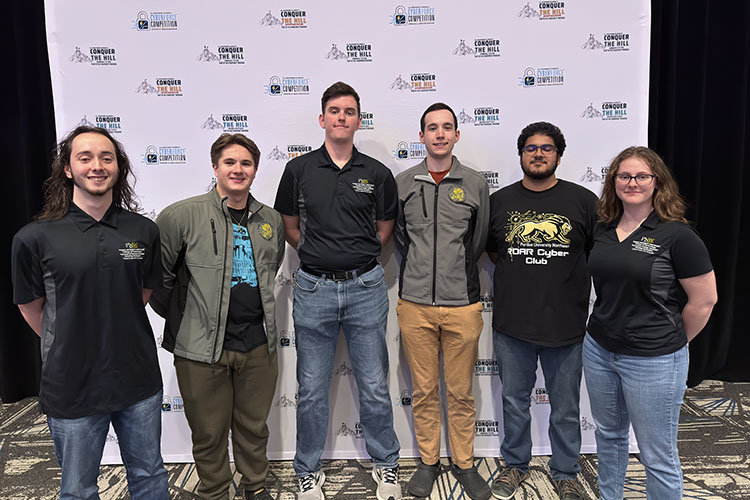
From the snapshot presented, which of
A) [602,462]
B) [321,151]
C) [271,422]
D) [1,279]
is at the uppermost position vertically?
[321,151]

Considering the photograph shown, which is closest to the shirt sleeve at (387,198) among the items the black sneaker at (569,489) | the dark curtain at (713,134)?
the black sneaker at (569,489)

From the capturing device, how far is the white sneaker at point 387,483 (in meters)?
2.41

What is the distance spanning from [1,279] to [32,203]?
62 centimetres

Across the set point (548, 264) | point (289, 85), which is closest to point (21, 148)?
point (289, 85)

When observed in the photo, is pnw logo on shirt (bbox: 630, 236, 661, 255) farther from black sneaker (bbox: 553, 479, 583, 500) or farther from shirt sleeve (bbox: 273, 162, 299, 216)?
shirt sleeve (bbox: 273, 162, 299, 216)

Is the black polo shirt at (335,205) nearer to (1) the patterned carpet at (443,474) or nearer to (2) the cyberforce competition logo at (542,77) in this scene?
(2) the cyberforce competition logo at (542,77)

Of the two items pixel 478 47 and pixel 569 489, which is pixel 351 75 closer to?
pixel 478 47

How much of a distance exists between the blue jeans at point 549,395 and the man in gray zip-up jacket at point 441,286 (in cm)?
19

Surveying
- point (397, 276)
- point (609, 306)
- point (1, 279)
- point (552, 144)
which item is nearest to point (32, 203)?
point (1, 279)

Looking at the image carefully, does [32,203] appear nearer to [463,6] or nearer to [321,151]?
[321,151]

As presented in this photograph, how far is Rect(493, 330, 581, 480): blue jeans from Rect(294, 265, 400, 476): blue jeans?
0.63 meters

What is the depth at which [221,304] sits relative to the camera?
6.93 ft

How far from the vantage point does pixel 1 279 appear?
11.6 ft

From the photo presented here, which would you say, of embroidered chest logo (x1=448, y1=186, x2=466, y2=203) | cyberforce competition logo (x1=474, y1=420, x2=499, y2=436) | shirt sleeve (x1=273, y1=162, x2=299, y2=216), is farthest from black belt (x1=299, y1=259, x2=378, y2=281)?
cyberforce competition logo (x1=474, y1=420, x2=499, y2=436)
